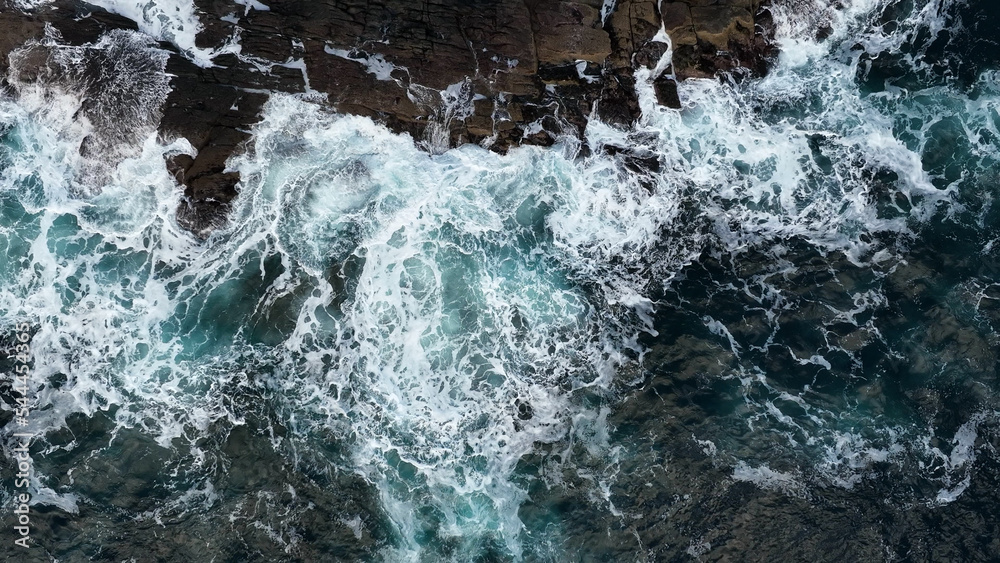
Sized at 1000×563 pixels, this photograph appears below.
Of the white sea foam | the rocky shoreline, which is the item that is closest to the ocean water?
the white sea foam

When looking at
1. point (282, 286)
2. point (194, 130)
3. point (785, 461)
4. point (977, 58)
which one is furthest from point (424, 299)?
point (977, 58)

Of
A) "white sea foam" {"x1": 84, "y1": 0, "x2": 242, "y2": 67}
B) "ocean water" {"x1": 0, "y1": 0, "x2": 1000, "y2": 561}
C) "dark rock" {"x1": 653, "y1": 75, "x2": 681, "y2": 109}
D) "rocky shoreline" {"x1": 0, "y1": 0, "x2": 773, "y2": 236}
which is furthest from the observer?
"dark rock" {"x1": 653, "y1": 75, "x2": 681, "y2": 109}

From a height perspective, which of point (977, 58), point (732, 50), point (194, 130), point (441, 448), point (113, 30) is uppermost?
point (977, 58)

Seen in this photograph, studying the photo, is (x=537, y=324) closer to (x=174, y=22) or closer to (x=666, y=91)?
(x=666, y=91)

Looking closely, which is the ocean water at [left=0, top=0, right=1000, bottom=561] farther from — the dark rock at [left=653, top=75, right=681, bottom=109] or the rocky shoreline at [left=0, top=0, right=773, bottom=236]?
the rocky shoreline at [left=0, top=0, right=773, bottom=236]

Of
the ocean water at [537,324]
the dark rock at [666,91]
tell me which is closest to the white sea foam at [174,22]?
the ocean water at [537,324]

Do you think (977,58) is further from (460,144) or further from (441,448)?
(441,448)
